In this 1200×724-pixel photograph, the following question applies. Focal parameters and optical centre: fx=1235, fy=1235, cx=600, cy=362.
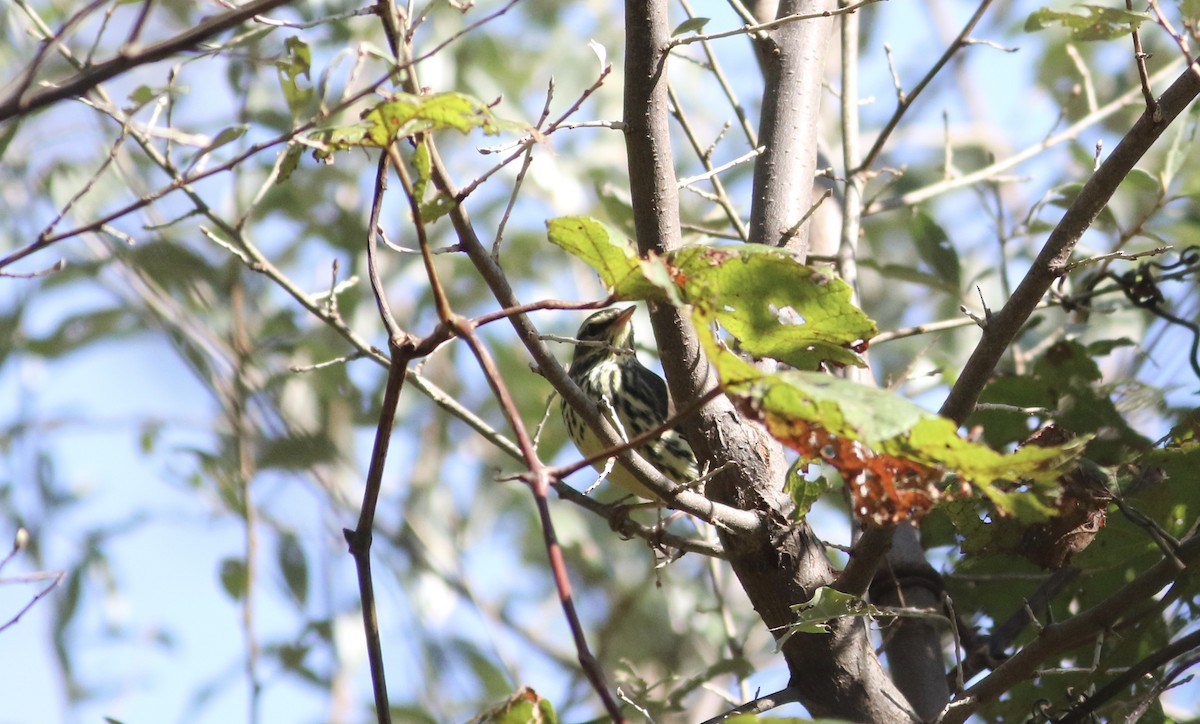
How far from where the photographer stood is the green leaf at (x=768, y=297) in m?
1.26

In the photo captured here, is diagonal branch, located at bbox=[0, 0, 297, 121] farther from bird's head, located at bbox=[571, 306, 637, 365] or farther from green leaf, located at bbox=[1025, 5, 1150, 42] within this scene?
bird's head, located at bbox=[571, 306, 637, 365]

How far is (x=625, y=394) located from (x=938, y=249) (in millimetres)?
965

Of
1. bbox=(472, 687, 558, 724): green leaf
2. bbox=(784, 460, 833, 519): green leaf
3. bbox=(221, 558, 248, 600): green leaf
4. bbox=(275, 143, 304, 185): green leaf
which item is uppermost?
bbox=(221, 558, 248, 600): green leaf

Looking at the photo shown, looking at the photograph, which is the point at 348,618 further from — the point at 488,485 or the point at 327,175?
the point at 327,175

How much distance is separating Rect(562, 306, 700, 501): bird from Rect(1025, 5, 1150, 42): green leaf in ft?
4.68

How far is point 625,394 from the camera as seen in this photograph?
3.49 meters

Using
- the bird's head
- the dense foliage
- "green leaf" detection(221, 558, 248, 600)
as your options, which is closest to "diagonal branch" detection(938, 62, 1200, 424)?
the dense foliage


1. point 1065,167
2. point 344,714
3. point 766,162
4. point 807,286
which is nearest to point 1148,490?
point 766,162

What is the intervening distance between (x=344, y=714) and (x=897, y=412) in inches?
165

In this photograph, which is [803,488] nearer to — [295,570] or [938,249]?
[938,249]

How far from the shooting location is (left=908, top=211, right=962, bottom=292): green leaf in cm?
300

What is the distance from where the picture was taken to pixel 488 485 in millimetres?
4895

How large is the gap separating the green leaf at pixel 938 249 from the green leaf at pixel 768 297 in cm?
174

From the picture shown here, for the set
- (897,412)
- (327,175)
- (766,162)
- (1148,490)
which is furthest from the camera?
(327,175)
